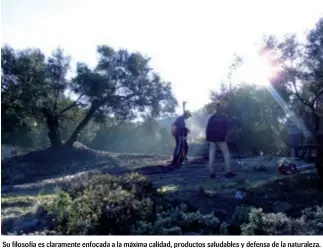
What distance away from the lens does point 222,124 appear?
1127cm

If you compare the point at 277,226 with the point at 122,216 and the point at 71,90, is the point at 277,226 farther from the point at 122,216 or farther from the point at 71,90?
the point at 71,90

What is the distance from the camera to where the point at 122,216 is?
6.10 meters

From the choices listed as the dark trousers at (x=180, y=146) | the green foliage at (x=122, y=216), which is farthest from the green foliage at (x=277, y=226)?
the dark trousers at (x=180, y=146)

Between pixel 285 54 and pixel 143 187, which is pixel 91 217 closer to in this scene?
pixel 143 187

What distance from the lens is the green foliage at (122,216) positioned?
19.0ft

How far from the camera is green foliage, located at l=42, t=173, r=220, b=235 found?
5797 millimetres

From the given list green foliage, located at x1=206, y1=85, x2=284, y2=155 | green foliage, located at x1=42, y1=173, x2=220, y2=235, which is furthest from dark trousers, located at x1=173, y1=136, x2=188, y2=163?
green foliage, located at x1=206, y1=85, x2=284, y2=155

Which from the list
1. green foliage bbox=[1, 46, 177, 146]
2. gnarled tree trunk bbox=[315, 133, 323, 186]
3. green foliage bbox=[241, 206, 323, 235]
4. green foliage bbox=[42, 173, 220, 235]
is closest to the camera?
green foliage bbox=[241, 206, 323, 235]

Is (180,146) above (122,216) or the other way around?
above

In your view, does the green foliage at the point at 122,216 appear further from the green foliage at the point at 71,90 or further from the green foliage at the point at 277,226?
the green foliage at the point at 71,90

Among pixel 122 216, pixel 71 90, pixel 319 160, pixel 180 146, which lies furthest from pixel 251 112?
pixel 122 216

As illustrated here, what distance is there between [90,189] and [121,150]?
1495 inches

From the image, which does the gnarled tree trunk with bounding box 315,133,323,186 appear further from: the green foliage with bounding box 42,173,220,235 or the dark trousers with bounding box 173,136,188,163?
the dark trousers with bounding box 173,136,188,163
